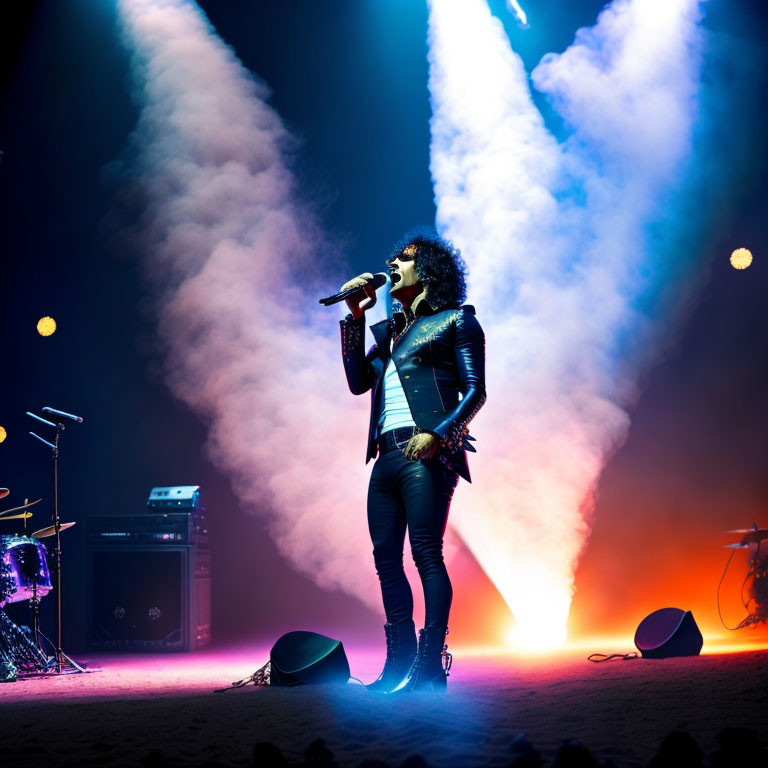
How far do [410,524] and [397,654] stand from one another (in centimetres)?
48

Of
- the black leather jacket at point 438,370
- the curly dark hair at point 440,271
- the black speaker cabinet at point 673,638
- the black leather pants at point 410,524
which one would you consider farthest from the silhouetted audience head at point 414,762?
the black speaker cabinet at point 673,638

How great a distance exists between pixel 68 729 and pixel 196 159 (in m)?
5.70

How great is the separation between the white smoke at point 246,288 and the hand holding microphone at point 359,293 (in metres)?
3.80

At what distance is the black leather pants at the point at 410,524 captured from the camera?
3.20m

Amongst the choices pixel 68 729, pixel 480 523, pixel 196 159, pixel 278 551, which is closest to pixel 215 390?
pixel 278 551

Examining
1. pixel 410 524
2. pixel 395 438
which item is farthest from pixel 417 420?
pixel 410 524

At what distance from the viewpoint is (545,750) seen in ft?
7.22

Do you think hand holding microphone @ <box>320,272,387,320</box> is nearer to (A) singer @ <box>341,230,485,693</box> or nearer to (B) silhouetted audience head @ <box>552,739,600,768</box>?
(A) singer @ <box>341,230,485,693</box>

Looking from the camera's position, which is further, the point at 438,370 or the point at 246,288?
the point at 246,288

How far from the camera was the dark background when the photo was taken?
22.7 ft

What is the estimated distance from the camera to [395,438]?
3350mm

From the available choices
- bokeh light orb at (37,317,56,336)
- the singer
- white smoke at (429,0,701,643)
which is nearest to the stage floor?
the singer

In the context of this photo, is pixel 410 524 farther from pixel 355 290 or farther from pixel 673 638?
pixel 673 638

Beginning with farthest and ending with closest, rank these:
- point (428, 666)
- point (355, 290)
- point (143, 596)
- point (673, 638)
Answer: point (143, 596) → point (673, 638) → point (355, 290) → point (428, 666)
